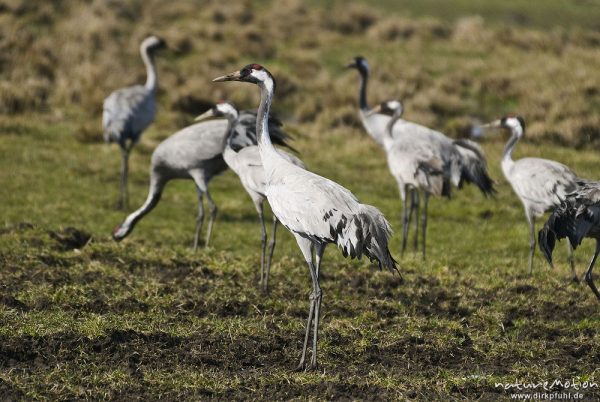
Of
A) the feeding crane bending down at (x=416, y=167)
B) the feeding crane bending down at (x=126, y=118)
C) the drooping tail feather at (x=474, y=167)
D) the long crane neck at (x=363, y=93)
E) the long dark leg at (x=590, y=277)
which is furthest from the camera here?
the long crane neck at (x=363, y=93)

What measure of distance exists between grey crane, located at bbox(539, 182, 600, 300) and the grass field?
2.20ft

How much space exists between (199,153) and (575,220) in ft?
14.6

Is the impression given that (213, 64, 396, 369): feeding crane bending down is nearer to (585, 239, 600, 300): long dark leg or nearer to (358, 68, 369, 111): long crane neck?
(585, 239, 600, 300): long dark leg

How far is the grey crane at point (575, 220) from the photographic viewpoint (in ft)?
25.0

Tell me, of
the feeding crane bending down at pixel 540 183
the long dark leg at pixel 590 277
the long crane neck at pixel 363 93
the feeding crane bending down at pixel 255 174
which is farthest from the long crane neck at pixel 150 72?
the long dark leg at pixel 590 277

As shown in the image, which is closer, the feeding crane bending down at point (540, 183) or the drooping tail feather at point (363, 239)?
the drooping tail feather at point (363, 239)

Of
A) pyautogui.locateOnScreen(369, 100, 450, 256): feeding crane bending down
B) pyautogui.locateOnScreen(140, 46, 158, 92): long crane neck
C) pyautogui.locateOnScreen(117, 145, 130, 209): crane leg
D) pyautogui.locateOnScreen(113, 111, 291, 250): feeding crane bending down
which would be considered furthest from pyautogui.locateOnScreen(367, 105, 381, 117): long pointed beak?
pyautogui.locateOnScreen(117, 145, 130, 209): crane leg

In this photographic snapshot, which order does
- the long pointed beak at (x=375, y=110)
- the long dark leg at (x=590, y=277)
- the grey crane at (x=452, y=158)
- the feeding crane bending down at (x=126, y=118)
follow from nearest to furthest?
the long dark leg at (x=590, y=277)
the grey crane at (x=452, y=158)
the long pointed beak at (x=375, y=110)
the feeding crane bending down at (x=126, y=118)

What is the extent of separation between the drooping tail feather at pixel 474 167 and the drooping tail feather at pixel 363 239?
4.66 metres

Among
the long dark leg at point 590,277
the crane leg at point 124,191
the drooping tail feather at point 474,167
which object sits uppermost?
the drooping tail feather at point 474,167

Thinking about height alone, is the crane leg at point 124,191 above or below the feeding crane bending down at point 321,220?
below

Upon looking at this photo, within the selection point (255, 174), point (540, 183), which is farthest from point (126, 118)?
point (540, 183)

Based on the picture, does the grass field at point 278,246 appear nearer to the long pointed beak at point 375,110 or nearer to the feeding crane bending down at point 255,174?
the feeding crane bending down at point 255,174

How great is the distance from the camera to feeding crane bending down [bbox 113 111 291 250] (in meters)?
10.4
